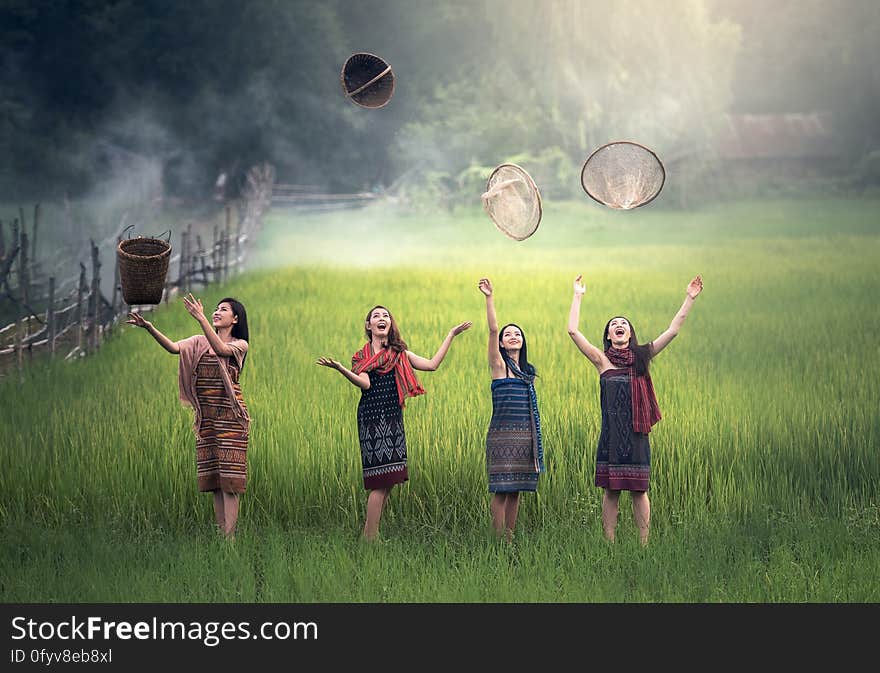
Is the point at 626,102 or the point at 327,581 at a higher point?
the point at 626,102

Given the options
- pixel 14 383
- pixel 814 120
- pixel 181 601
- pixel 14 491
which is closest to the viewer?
pixel 181 601

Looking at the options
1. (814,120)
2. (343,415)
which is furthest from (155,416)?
(814,120)

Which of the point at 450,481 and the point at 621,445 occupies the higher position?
the point at 621,445

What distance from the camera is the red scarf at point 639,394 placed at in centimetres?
563

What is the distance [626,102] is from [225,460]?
25.6 m

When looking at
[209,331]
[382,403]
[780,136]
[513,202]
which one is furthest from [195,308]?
[780,136]

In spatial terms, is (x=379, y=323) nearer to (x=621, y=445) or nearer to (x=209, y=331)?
(x=209, y=331)

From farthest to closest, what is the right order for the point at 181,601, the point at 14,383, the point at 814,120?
1. the point at 814,120
2. the point at 14,383
3. the point at 181,601

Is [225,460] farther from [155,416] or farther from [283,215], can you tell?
[283,215]

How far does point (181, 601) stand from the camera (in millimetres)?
5188

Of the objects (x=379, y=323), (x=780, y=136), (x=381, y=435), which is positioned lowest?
(x=381, y=435)

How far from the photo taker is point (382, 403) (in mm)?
5676

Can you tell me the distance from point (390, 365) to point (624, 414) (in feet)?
3.57

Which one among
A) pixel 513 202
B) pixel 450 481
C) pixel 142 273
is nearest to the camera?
pixel 142 273
